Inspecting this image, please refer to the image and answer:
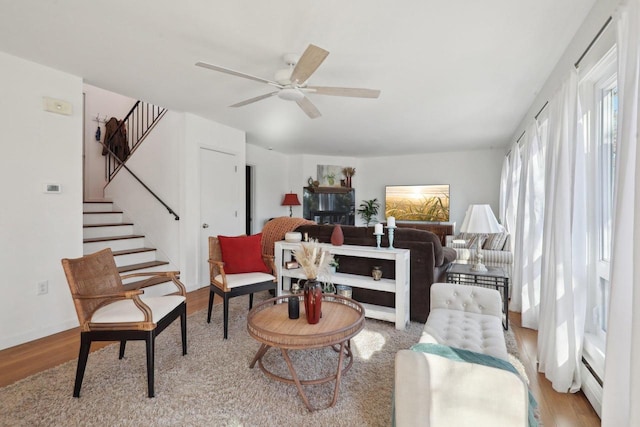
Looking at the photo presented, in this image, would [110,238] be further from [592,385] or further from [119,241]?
[592,385]

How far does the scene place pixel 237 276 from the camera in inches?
124

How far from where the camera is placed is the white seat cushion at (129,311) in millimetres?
1987

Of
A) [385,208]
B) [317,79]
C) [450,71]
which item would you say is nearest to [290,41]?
[317,79]

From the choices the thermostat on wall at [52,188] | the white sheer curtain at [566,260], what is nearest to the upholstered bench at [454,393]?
Result: the white sheer curtain at [566,260]

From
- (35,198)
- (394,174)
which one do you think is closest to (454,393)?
(35,198)

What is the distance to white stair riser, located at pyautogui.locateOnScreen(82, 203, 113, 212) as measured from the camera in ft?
15.8

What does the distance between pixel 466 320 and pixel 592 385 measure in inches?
29.7

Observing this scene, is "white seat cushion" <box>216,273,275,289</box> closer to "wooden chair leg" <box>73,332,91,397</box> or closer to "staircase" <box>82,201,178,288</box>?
"wooden chair leg" <box>73,332,91,397</box>

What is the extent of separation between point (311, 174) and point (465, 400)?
21.8 ft

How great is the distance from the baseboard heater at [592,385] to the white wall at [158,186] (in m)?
4.47

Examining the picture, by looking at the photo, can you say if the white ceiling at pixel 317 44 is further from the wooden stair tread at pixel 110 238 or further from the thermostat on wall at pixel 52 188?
the wooden stair tread at pixel 110 238

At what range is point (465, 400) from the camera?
116cm

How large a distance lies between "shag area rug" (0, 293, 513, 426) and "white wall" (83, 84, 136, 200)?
447 cm

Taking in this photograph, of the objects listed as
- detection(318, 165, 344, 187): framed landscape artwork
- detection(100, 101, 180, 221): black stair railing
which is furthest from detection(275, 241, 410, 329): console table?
detection(318, 165, 344, 187): framed landscape artwork
